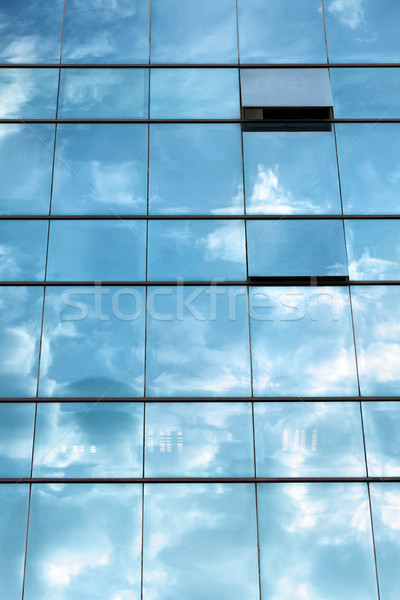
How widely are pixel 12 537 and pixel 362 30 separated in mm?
13622

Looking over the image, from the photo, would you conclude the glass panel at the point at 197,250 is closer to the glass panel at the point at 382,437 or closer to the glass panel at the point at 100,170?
the glass panel at the point at 100,170

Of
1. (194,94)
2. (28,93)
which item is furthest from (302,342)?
(28,93)

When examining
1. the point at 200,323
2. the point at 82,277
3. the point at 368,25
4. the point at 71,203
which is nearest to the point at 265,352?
the point at 200,323

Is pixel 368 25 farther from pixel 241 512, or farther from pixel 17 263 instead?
pixel 241 512

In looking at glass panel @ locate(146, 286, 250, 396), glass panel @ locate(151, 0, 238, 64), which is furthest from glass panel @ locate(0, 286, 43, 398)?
glass panel @ locate(151, 0, 238, 64)

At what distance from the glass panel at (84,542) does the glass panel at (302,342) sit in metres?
3.49

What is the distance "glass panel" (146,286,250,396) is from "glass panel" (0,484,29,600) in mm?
3147

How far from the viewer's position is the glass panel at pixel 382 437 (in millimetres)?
11352

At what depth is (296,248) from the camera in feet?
41.5

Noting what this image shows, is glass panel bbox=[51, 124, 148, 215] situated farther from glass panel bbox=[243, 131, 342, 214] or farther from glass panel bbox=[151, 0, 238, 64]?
glass panel bbox=[243, 131, 342, 214]

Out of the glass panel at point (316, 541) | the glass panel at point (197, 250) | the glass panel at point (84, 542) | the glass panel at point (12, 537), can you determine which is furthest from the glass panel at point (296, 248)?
the glass panel at point (12, 537)

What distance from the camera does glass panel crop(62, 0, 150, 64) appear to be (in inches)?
559

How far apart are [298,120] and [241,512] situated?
8.66 m

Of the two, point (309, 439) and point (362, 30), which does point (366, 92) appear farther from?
point (309, 439)
